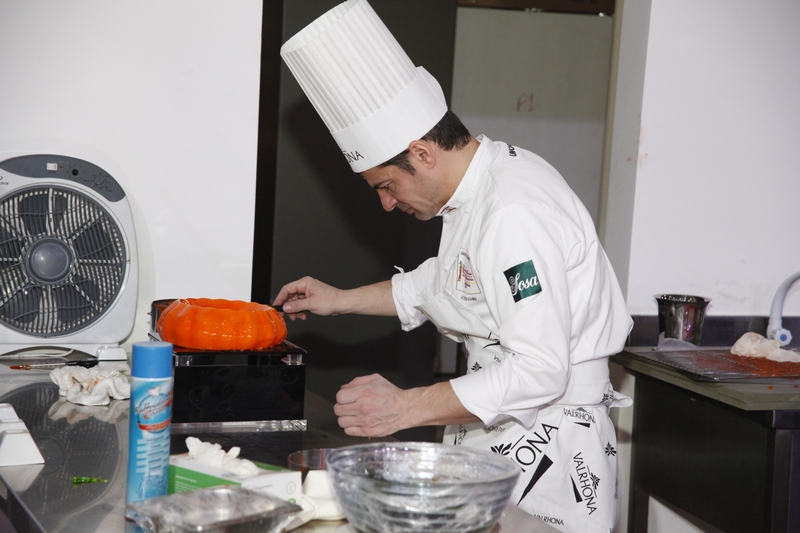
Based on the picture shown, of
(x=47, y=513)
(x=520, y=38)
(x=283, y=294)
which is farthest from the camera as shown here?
(x=520, y=38)

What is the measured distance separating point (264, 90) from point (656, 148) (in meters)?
1.45

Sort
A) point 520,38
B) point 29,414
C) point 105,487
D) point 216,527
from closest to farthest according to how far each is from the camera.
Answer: point 216,527 → point 105,487 → point 29,414 → point 520,38

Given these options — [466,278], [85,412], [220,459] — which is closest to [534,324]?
[466,278]

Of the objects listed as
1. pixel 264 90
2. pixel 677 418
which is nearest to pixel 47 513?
pixel 677 418

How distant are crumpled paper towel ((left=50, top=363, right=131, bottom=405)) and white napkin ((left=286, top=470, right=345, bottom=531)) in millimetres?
681

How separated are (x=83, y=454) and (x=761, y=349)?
185 cm

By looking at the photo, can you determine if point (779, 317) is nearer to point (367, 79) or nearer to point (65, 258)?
point (367, 79)

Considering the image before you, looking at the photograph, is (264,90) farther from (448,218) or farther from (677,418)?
(677,418)

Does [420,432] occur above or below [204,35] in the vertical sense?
below

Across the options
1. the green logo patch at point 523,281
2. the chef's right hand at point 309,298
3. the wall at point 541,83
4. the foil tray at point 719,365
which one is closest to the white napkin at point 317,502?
the green logo patch at point 523,281

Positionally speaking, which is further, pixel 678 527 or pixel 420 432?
pixel 420 432

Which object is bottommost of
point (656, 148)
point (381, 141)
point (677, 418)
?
point (677, 418)

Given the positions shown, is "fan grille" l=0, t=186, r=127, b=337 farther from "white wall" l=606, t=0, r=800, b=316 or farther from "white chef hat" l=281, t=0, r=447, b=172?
"white wall" l=606, t=0, r=800, b=316

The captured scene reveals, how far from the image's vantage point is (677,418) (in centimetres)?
220
